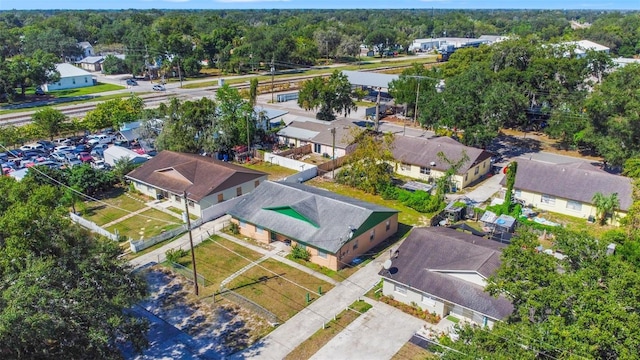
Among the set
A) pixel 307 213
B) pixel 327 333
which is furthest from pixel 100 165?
pixel 327 333

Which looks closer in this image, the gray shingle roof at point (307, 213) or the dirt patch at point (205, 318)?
the dirt patch at point (205, 318)

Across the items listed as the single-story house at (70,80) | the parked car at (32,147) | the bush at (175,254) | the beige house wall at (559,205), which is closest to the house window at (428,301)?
the bush at (175,254)

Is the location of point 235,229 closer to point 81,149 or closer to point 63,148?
point 81,149

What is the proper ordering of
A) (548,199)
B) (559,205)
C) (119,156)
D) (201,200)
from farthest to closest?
(119,156) < (548,199) < (559,205) < (201,200)

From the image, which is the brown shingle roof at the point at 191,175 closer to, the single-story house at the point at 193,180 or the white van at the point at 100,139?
the single-story house at the point at 193,180

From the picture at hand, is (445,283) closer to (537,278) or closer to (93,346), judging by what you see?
(537,278)

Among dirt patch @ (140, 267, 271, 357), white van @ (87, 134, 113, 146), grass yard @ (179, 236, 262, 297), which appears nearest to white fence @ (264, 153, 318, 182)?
grass yard @ (179, 236, 262, 297)
